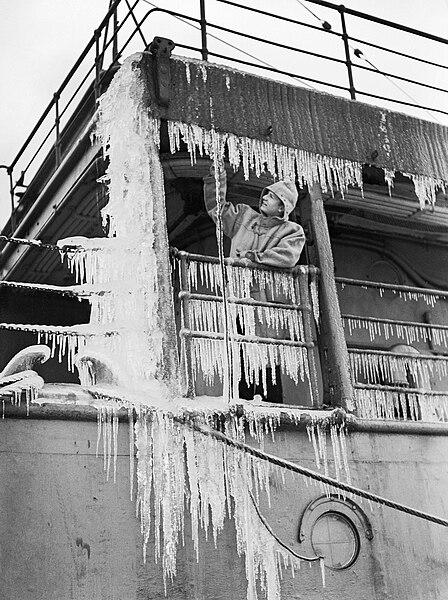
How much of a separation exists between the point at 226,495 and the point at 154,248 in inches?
75.3

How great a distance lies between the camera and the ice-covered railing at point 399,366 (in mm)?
6372

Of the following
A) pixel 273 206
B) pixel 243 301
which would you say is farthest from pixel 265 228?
pixel 243 301

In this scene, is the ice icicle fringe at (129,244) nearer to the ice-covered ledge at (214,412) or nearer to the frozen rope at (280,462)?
the ice-covered ledge at (214,412)

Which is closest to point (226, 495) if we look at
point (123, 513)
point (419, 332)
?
point (123, 513)

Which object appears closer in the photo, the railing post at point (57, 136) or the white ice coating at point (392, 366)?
the white ice coating at point (392, 366)

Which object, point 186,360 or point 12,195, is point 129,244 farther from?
point 12,195

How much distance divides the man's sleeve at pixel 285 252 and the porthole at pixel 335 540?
6.78 feet

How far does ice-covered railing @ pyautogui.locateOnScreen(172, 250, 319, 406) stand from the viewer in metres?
5.59

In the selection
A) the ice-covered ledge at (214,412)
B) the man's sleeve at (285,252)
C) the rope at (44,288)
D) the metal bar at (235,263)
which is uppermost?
the man's sleeve at (285,252)

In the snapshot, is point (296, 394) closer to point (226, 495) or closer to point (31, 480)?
point (226, 495)

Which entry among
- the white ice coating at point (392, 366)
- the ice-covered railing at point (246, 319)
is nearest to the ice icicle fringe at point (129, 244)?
the ice-covered railing at point (246, 319)

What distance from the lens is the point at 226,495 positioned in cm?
513

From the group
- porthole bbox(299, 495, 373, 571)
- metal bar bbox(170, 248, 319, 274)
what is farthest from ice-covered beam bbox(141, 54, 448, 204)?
porthole bbox(299, 495, 373, 571)

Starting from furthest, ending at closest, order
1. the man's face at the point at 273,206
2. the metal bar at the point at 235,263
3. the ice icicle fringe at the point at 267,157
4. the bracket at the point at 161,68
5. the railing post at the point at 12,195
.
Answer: the railing post at the point at 12,195 < the man's face at the point at 273,206 < the ice icicle fringe at the point at 267,157 < the bracket at the point at 161,68 < the metal bar at the point at 235,263
